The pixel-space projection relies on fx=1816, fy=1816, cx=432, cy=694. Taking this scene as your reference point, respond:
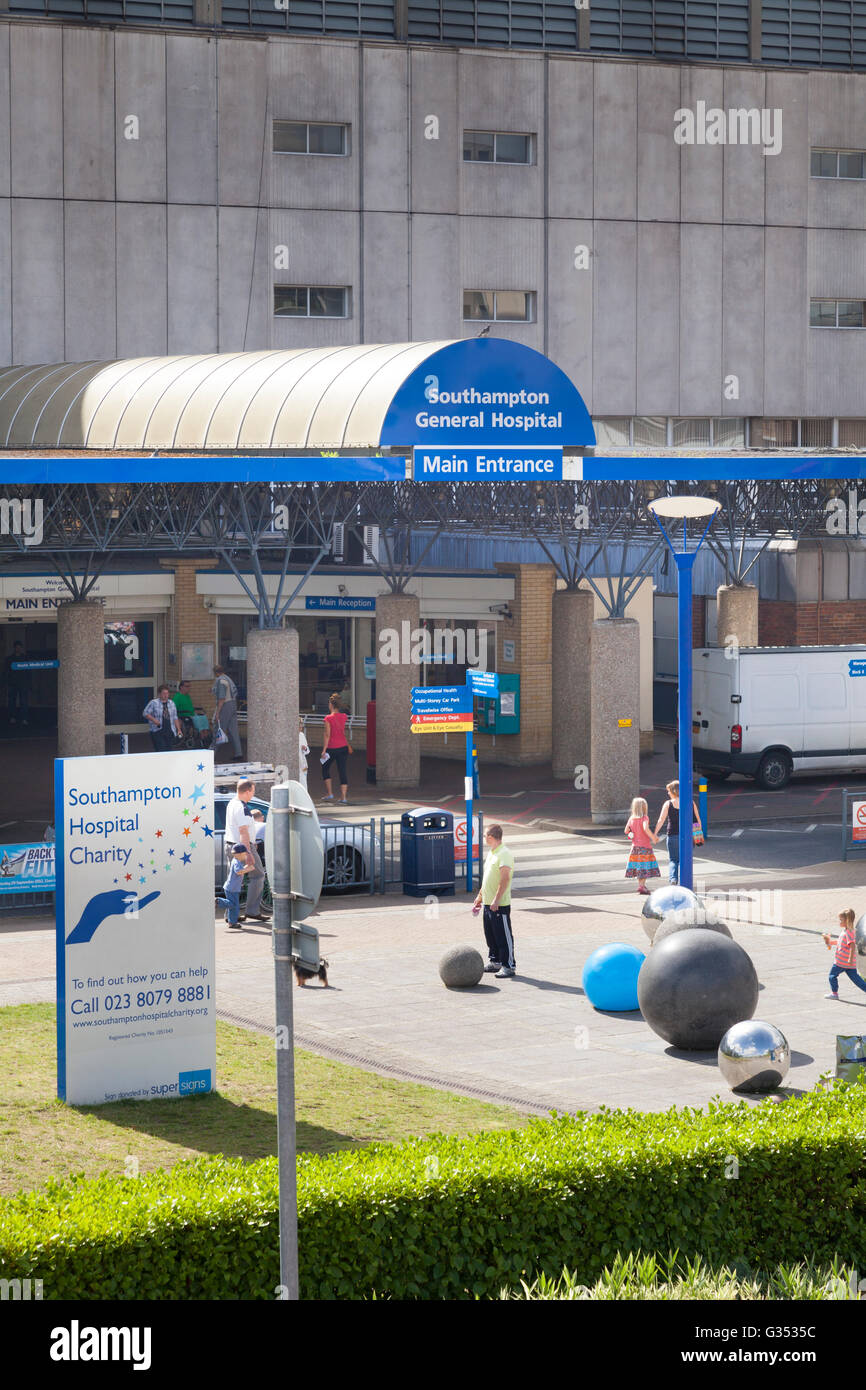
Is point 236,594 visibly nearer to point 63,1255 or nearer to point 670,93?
point 670,93

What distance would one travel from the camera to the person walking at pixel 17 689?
40.3 m

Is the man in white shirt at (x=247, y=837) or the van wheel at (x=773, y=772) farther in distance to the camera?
the van wheel at (x=773, y=772)

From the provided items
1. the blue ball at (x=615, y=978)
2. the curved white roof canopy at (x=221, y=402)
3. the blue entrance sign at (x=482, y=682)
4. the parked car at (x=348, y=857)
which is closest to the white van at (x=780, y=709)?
the blue entrance sign at (x=482, y=682)

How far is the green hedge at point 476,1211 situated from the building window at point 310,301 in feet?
108

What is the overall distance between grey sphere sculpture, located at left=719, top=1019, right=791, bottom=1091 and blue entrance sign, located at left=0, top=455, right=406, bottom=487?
1205 centimetres

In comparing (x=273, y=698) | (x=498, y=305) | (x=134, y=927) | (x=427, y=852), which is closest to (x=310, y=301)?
(x=498, y=305)

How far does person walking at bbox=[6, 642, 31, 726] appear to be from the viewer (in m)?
40.3

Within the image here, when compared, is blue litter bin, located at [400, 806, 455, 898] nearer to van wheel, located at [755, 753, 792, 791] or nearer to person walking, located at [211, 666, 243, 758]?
van wheel, located at [755, 753, 792, 791]

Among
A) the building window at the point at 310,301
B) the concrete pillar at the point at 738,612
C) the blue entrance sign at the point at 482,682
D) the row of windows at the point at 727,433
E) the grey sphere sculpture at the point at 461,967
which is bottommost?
the grey sphere sculpture at the point at 461,967

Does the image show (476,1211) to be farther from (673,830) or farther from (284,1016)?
(673,830)

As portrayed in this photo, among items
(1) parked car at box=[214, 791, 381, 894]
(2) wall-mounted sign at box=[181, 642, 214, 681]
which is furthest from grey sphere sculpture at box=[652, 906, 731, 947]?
(2) wall-mounted sign at box=[181, 642, 214, 681]

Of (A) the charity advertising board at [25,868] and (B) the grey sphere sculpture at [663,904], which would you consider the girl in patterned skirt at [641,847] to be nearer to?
(B) the grey sphere sculpture at [663,904]

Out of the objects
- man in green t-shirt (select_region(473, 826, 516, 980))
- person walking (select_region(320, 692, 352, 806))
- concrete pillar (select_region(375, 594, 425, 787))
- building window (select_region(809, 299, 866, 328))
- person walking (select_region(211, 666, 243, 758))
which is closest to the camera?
man in green t-shirt (select_region(473, 826, 516, 980))

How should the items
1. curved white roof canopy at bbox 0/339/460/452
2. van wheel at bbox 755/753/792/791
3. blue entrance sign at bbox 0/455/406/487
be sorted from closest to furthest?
blue entrance sign at bbox 0/455/406/487 → curved white roof canopy at bbox 0/339/460/452 → van wheel at bbox 755/753/792/791
